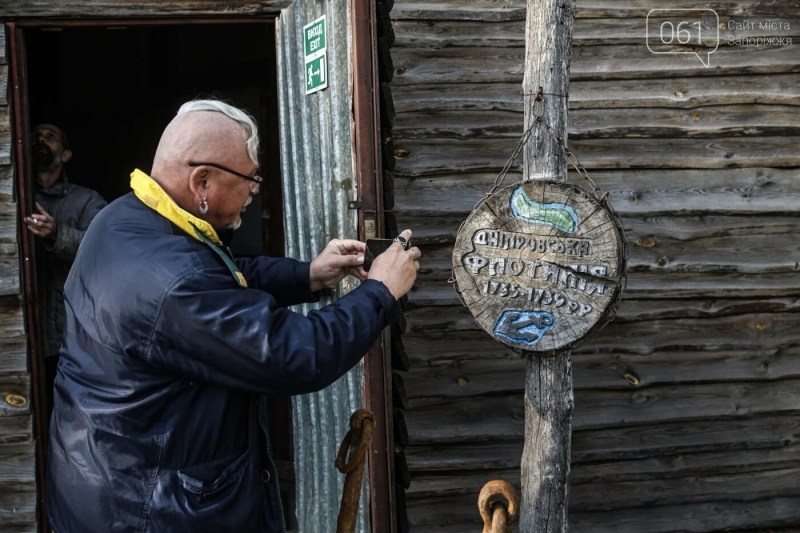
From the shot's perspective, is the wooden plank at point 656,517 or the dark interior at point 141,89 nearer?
the wooden plank at point 656,517

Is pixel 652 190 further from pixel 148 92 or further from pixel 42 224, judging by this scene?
pixel 148 92

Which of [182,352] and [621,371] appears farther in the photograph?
[621,371]

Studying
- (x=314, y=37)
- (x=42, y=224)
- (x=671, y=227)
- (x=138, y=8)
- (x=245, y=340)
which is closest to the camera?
(x=245, y=340)

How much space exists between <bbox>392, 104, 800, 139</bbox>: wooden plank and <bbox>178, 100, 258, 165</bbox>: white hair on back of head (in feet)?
5.59

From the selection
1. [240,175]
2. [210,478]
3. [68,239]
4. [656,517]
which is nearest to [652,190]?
[656,517]

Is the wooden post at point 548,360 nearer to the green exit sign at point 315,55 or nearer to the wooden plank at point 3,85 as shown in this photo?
the green exit sign at point 315,55

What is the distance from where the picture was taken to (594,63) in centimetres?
460

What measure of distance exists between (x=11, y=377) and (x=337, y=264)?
7.08 feet

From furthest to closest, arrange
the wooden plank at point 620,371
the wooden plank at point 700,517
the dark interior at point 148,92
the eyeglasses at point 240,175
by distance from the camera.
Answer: the dark interior at point 148,92
the wooden plank at point 700,517
the wooden plank at point 620,371
the eyeglasses at point 240,175

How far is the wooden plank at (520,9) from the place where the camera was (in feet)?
14.6

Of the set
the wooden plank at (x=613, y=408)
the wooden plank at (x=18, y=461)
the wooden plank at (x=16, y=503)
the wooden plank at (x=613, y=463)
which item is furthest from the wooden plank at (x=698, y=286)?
the wooden plank at (x=16, y=503)

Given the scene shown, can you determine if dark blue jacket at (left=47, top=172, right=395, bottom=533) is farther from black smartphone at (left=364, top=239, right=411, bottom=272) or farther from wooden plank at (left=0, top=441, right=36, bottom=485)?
wooden plank at (left=0, top=441, right=36, bottom=485)
